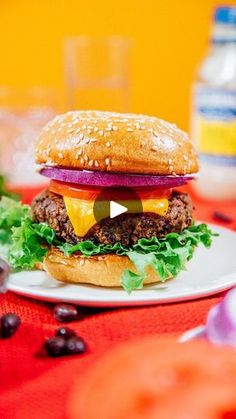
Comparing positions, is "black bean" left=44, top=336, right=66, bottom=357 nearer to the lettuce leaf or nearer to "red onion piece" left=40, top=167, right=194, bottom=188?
"red onion piece" left=40, top=167, right=194, bottom=188

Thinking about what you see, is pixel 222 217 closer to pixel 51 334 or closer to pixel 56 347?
A: pixel 51 334

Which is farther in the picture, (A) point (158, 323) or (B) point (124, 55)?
(B) point (124, 55)

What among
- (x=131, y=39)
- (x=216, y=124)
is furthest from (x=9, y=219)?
(x=131, y=39)

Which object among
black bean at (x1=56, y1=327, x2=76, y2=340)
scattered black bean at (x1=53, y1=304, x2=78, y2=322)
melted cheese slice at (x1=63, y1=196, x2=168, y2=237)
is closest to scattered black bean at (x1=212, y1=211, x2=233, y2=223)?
melted cheese slice at (x1=63, y1=196, x2=168, y2=237)

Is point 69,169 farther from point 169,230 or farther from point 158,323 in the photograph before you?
point 158,323

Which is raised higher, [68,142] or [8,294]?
[68,142]

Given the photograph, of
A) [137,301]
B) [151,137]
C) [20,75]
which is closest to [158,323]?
[137,301]
